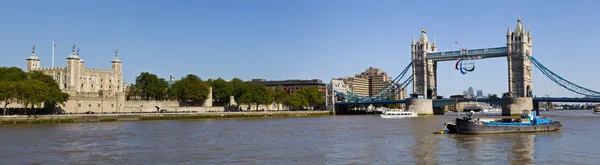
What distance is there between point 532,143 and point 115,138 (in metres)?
23.2

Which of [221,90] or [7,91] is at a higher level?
[221,90]

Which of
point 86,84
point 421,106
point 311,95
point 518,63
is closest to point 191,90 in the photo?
point 86,84

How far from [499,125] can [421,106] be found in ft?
195

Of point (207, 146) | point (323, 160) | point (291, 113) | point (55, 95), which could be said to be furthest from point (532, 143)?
point (291, 113)

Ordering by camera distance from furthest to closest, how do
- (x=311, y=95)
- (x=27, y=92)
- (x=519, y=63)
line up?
(x=311, y=95), (x=519, y=63), (x=27, y=92)

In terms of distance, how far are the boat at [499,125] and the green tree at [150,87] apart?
206 feet

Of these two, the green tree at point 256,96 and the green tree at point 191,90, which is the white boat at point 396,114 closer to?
the green tree at point 256,96

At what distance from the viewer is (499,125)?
40.1 m

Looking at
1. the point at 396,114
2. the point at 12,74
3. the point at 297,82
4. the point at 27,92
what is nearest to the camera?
the point at 27,92

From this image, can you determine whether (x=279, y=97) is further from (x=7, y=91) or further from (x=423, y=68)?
(x=7, y=91)

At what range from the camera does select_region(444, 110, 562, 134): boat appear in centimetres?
3940

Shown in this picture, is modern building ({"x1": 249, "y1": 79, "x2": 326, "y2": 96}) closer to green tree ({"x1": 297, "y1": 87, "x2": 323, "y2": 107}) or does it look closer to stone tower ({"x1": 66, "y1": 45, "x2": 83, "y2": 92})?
green tree ({"x1": 297, "y1": 87, "x2": 323, "y2": 107})

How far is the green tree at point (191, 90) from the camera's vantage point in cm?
9406

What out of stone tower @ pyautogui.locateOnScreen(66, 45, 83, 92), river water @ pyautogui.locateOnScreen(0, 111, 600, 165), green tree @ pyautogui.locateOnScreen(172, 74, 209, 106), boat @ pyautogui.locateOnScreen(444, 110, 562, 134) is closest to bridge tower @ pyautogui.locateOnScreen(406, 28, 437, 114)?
green tree @ pyautogui.locateOnScreen(172, 74, 209, 106)
